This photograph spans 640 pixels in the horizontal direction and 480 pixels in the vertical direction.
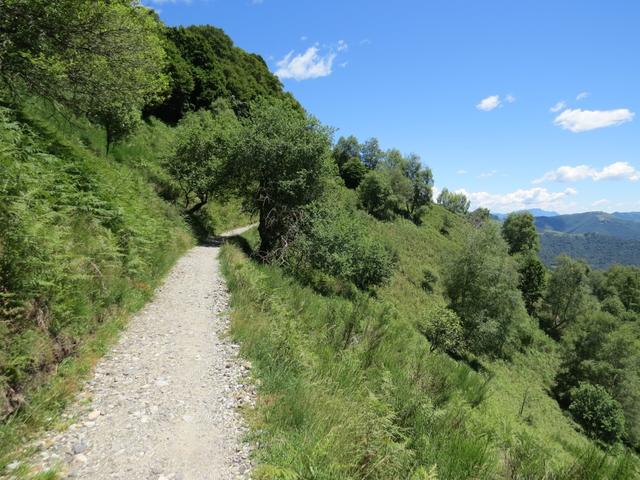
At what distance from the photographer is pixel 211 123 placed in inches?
983

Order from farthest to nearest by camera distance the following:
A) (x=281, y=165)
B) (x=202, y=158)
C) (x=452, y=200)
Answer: (x=452, y=200), (x=202, y=158), (x=281, y=165)

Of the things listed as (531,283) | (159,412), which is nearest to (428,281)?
(531,283)

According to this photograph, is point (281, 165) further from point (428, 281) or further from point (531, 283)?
point (531, 283)

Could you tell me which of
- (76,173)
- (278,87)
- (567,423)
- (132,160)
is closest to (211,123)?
(132,160)

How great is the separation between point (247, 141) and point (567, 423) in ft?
111

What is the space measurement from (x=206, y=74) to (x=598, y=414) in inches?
2385

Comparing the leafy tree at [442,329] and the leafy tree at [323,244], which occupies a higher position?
the leafy tree at [323,244]

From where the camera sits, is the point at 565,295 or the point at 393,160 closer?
the point at 565,295

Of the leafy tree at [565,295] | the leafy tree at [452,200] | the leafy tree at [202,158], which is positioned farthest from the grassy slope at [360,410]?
the leafy tree at [452,200]

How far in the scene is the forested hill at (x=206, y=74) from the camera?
44656 millimetres

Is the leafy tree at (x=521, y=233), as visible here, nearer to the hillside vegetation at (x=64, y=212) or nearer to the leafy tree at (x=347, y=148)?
the leafy tree at (x=347, y=148)

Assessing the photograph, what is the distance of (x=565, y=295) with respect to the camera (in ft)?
185

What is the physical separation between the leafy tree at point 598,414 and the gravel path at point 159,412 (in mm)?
36637

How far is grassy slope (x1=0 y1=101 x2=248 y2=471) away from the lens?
4258mm
